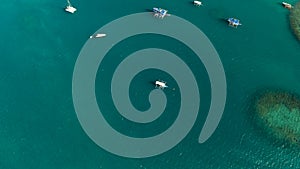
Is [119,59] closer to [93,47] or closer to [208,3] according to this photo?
[93,47]

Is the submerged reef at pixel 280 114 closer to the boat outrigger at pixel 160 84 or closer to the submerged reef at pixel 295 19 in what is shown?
the boat outrigger at pixel 160 84

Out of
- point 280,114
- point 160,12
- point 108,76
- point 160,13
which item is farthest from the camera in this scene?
point 160,12

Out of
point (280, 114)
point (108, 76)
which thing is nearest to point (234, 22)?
point (280, 114)

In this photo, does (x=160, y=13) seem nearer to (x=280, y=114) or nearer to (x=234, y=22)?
(x=234, y=22)

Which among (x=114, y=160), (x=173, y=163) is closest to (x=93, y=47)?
(x=114, y=160)

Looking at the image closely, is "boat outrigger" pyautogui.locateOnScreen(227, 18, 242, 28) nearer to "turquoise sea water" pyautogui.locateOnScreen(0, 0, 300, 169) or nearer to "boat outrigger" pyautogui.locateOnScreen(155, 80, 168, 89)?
"turquoise sea water" pyautogui.locateOnScreen(0, 0, 300, 169)
